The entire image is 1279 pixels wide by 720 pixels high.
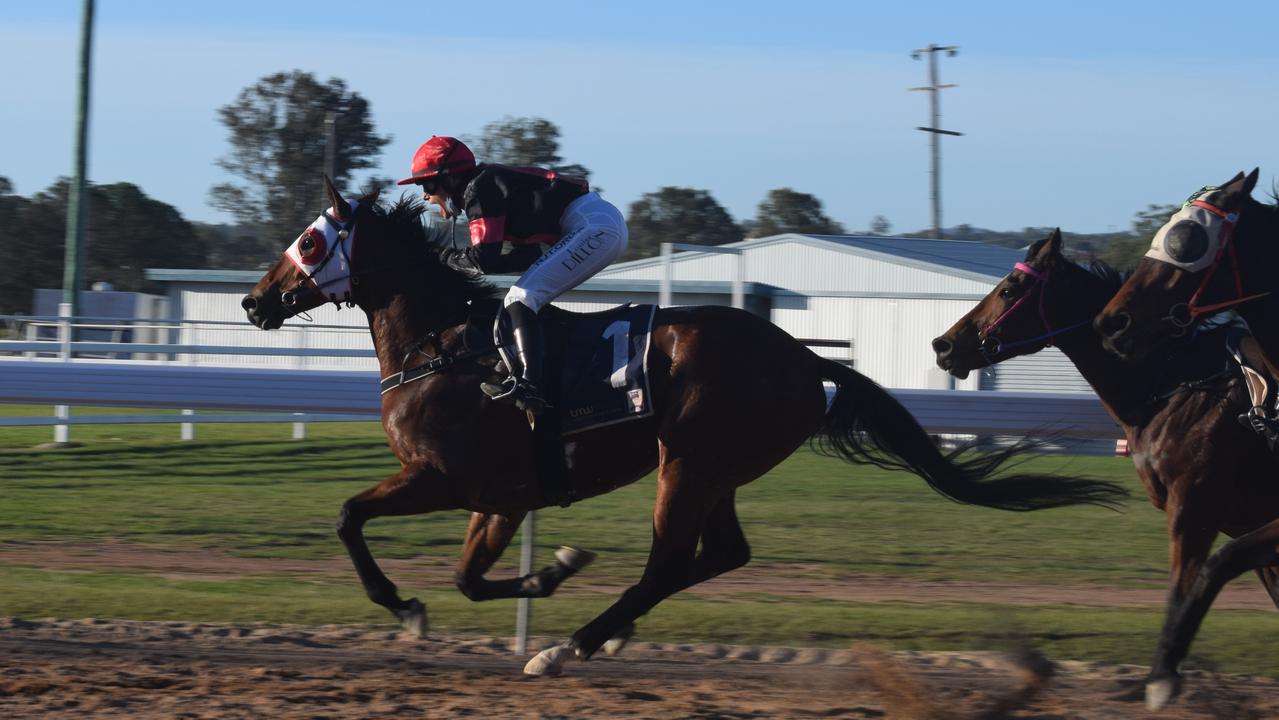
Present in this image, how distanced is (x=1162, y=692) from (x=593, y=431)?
2285mm

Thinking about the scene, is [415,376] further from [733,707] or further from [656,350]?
[733,707]

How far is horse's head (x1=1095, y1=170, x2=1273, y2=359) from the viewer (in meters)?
5.34

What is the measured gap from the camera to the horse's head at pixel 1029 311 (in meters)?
6.43

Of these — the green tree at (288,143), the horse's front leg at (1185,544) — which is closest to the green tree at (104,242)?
the green tree at (288,143)

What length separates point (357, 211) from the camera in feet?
20.0

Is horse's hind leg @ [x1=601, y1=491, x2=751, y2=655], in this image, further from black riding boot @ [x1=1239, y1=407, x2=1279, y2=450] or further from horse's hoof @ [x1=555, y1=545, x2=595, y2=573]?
black riding boot @ [x1=1239, y1=407, x2=1279, y2=450]

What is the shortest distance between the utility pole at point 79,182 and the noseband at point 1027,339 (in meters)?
15.4

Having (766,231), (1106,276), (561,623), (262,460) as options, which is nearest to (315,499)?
(262,460)

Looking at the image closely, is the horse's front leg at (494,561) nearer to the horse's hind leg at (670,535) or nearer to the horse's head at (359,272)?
the horse's hind leg at (670,535)

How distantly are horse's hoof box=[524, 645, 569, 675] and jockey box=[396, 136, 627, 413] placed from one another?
0.91m

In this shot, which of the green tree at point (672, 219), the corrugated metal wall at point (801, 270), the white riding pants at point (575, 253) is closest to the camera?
the white riding pants at point (575, 253)

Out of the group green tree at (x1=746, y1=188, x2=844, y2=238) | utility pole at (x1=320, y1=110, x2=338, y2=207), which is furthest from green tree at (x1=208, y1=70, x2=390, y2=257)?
green tree at (x1=746, y1=188, x2=844, y2=238)

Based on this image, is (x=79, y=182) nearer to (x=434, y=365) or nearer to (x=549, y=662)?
(x=434, y=365)

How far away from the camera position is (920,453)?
616cm
